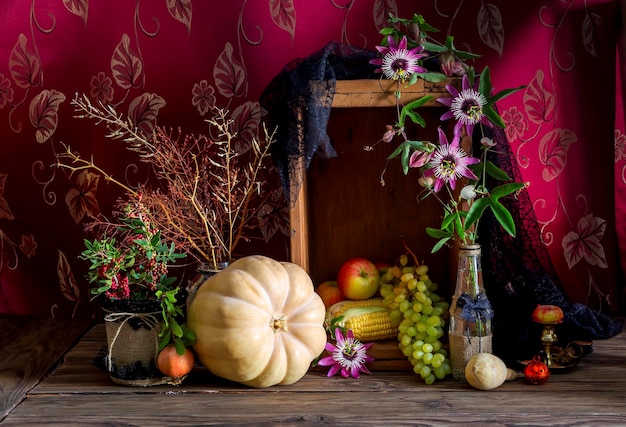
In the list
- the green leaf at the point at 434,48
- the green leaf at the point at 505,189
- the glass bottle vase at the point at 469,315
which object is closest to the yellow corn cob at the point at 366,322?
the glass bottle vase at the point at 469,315

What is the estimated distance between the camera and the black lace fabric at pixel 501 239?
1510 mm

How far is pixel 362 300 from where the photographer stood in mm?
1651

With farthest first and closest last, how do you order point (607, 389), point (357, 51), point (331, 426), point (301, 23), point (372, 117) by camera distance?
point (301, 23) → point (372, 117) → point (357, 51) → point (607, 389) → point (331, 426)

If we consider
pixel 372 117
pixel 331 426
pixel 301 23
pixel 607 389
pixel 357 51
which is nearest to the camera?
pixel 331 426

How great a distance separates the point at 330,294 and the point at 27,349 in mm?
793

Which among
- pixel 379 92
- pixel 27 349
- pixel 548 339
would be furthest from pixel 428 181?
pixel 27 349

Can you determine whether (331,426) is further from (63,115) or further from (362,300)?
(63,115)

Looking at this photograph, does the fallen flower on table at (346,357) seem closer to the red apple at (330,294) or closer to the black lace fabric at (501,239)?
the red apple at (330,294)

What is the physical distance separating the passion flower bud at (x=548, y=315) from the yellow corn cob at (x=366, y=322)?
1.04 ft

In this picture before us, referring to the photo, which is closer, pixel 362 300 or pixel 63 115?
pixel 362 300

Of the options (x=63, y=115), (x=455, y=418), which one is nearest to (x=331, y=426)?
(x=455, y=418)

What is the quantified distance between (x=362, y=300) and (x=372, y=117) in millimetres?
478

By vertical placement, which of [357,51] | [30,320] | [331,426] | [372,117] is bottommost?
[331,426]

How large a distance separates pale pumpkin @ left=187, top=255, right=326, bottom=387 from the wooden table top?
6 centimetres
